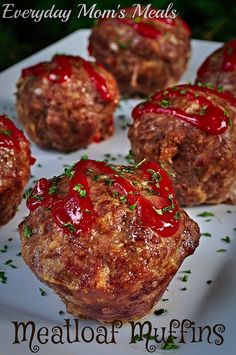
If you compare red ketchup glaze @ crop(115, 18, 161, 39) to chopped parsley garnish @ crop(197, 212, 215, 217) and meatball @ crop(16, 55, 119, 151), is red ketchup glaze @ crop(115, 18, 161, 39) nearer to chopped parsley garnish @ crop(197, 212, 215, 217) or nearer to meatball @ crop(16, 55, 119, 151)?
meatball @ crop(16, 55, 119, 151)

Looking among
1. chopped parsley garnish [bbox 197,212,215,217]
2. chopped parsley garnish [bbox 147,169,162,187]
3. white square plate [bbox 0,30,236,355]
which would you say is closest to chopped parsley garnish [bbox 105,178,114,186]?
chopped parsley garnish [bbox 147,169,162,187]

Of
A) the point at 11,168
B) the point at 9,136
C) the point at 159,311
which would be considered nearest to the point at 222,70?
the point at 9,136

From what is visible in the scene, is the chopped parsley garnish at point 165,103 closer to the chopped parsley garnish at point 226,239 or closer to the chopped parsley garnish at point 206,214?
the chopped parsley garnish at point 206,214

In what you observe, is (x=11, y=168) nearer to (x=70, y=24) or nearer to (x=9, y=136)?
(x=9, y=136)

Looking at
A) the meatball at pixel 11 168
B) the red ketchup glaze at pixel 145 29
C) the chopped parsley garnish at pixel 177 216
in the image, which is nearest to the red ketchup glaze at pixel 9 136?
the meatball at pixel 11 168

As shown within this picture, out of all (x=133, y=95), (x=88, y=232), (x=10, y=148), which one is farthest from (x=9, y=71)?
(x=88, y=232)

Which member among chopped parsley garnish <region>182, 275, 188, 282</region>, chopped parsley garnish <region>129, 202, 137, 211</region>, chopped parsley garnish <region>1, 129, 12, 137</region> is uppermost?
chopped parsley garnish <region>1, 129, 12, 137</region>

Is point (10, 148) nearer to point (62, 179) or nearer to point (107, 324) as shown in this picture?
point (62, 179)

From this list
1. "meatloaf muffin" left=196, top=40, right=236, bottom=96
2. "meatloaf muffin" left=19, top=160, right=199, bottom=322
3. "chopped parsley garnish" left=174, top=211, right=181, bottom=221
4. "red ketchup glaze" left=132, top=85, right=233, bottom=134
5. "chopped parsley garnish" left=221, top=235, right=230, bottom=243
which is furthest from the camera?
"meatloaf muffin" left=196, top=40, right=236, bottom=96
